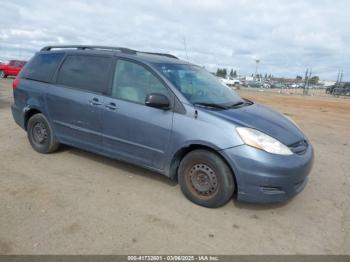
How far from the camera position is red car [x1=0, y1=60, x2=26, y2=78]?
88.6 ft

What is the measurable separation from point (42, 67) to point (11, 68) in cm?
2515

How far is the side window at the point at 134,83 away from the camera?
413 centimetres

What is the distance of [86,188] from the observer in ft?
13.7

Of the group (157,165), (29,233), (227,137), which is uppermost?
(227,137)

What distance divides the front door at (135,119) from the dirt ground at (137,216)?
19.2 inches

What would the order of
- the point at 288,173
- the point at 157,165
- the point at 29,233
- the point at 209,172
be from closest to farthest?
the point at 29,233
the point at 288,173
the point at 209,172
the point at 157,165

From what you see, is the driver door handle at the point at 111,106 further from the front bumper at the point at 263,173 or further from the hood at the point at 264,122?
the front bumper at the point at 263,173

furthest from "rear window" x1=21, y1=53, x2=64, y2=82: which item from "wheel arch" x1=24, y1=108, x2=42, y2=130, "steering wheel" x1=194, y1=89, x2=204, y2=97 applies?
"steering wheel" x1=194, y1=89, x2=204, y2=97

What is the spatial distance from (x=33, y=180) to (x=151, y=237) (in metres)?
2.16

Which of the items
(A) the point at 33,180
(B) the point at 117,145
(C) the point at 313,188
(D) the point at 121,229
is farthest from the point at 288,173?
(A) the point at 33,180

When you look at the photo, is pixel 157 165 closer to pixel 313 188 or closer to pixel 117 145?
pixel 117 145

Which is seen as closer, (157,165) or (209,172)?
(209,172)

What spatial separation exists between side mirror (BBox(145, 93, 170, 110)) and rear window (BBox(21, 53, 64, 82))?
2.20 meters

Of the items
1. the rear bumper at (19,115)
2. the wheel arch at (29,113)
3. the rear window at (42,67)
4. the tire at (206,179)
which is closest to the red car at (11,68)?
the rear bumper at (19,115)
